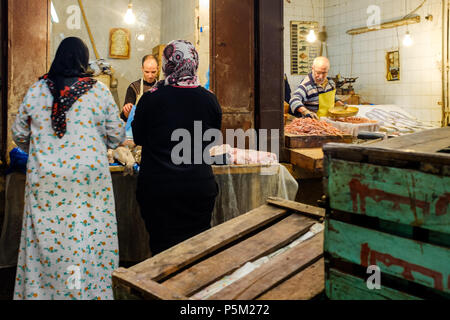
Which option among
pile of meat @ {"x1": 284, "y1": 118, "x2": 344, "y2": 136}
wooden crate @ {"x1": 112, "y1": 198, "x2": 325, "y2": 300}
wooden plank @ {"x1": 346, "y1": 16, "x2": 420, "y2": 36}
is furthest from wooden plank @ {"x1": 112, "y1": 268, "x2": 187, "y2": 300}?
wooden plank @ {"x1": 346, "y1": 16, "x2": 420, "y2": 36}

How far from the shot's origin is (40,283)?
2.93 m

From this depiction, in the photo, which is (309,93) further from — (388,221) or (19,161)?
(388,221)

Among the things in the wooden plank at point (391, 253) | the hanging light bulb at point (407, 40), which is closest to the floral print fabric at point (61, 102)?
the wooden plank at point (391, 253)

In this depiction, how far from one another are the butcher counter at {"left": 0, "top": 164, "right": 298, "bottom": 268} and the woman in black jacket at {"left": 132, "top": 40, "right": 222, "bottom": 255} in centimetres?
97

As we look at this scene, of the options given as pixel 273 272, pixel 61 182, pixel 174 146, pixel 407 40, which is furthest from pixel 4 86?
pixel 407 40

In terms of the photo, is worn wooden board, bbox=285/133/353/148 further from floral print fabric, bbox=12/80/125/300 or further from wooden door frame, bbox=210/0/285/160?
floral print fabric, bbox=12/80/125/300

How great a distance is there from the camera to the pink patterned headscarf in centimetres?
290

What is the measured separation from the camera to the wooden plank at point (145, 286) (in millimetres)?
1587

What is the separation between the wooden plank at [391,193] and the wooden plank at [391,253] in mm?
69

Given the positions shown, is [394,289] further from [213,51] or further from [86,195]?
[213,51]

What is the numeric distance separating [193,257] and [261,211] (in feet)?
2.30

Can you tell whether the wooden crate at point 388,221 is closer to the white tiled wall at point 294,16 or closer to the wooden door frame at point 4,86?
the wooden door frame at point 4,86

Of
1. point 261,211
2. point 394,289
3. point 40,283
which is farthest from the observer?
point 40,283
